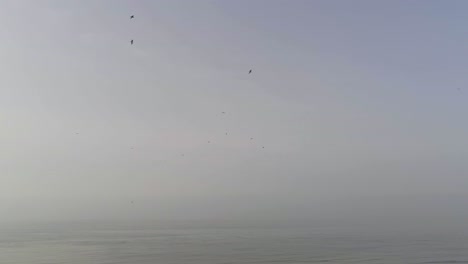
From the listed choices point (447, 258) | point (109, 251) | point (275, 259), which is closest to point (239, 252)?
point (275, 259)

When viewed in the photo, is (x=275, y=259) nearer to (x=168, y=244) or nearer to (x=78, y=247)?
(x=168, y=244)

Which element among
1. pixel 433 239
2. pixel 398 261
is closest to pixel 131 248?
pixel 398 261

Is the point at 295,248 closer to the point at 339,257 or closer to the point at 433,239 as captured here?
the point at 339,257

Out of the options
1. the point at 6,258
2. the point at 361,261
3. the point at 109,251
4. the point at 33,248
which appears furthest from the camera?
the point at 33,248

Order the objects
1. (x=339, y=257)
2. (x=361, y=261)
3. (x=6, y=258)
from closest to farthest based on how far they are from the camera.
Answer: (x=361, y=261), (x=339, y=257), (x=6, y=258)

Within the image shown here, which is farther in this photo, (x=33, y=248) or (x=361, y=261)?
(x=33, y=248)

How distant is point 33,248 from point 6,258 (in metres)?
12.8

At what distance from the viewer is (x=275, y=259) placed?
54.8 m

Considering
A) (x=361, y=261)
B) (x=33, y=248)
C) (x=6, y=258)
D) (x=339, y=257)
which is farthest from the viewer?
(x=33, y=248)

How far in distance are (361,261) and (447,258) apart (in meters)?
10.2

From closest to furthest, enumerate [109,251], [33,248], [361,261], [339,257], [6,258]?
[361,261], [339,257], [6,258], [109,251], [33,248]

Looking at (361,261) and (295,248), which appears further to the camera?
(295,248)

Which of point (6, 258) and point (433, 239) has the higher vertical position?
point (433, 239)

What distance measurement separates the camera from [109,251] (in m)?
65.4
